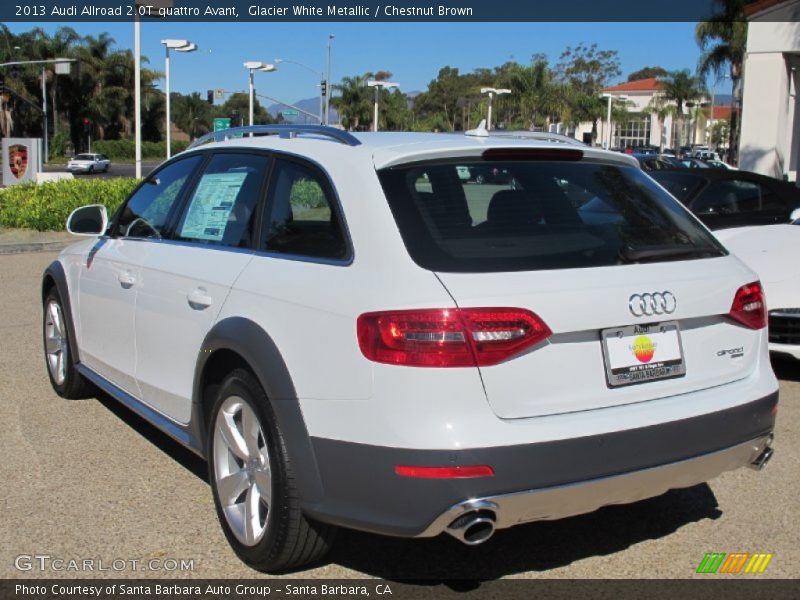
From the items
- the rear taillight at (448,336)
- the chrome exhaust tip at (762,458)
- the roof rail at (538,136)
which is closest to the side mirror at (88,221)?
the roof rail at (538,136)

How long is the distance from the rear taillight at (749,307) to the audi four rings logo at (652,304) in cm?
36

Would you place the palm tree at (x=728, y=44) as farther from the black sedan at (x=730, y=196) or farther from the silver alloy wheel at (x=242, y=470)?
the silver alloy wheel at (x=242, y=470)

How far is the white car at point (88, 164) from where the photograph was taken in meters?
56.6

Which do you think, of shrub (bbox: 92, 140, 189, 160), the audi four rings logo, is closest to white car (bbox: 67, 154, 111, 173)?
shrub (bbox: 92, 140, 189, 160)

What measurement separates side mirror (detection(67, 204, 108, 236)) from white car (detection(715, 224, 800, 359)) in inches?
175

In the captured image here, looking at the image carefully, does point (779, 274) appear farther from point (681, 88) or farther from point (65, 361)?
point (681, 88)

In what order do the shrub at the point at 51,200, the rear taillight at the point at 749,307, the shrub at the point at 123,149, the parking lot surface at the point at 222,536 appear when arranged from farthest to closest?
1. the shrub at the point at 123,149
2. the shrub at the point at 51,200
3. the parking lot surface at the point at 222,536
4. the rear taillight at the point at 749,307

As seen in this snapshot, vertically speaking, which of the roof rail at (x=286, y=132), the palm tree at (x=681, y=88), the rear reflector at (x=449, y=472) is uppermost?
the palm tree at (x=681, y=88)

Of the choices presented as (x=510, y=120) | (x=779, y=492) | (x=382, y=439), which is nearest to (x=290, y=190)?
(x=382, y=439)

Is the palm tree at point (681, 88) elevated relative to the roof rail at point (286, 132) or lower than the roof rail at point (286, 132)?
elevated

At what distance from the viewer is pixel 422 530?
282cm

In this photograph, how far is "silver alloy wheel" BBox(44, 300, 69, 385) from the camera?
18.6 feet
